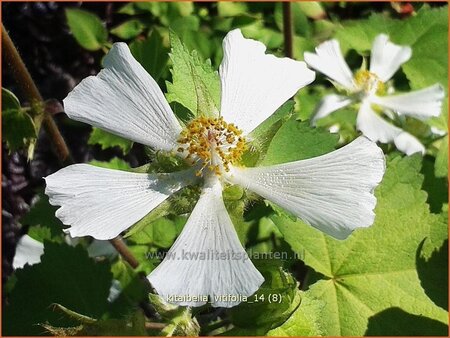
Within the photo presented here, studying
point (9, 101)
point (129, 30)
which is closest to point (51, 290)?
point (9, 101)

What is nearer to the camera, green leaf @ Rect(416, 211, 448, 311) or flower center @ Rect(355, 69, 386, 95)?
green leaf @ Rect(416, 211, 448, 311)

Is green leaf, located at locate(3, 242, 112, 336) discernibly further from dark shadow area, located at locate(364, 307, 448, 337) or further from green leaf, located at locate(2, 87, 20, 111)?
dark shadow area, located at locate(364, 307, 448, 337)

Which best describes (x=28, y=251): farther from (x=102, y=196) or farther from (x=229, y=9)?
(x=229, y=9)

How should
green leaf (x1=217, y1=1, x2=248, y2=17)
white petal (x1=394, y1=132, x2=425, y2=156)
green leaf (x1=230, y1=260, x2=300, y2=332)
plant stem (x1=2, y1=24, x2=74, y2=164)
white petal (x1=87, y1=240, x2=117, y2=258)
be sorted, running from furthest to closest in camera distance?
1. green leaf (x1=217, y1=1, x2=248, y2=17)
2. white petal (x1=87, y1=240, x2=117, y2=258)
3. white petal (x1=394, y1=132, x2=425, y2=156)
4. plant stem (x1=2, y1=24, x2=74, y2=164)
5. green leaf (x1=230, y1=260, x2=300, y2=332)

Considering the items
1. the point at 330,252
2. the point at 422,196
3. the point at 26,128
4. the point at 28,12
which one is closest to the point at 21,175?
the point at 28,12

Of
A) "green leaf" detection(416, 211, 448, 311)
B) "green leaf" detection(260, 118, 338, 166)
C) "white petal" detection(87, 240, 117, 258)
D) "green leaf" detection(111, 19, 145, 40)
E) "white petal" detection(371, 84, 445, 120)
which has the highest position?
"green leaf" detection(111, 19, 145, 40)

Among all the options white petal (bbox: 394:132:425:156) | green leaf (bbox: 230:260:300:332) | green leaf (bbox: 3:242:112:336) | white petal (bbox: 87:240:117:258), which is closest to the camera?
green leaf (bbox: 230:260:300:332)

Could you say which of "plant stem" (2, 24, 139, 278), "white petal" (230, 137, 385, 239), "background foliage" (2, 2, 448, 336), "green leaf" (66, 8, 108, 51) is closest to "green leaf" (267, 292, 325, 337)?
"background foliage" (2, 2, 448, 336)
